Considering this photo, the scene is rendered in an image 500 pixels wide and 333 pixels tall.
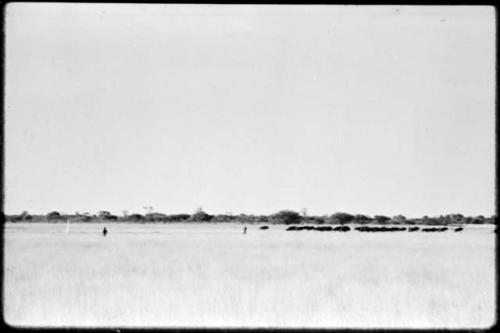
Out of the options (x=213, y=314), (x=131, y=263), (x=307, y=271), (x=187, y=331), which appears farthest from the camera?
(x=131, y=263)

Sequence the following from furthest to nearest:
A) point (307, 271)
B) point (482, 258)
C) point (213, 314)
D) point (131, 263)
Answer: point (482, 258), point (131, 263), point (307, 271), point (213, 314)

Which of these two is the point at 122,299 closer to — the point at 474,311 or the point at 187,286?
the point at 187,286

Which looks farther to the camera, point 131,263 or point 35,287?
point 131,263

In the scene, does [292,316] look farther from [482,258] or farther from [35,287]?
[482,258]

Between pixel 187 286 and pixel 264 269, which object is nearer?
pixel 187 286

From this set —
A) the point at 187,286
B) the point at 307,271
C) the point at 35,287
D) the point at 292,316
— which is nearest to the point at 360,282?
the point at 307,271

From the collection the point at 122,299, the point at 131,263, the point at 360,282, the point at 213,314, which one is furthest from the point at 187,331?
the point at 131,263

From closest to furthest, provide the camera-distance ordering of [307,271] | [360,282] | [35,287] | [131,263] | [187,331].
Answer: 1. [187,331]
2. [35,287]
3. [360,282]
4. [307,271]
5. [131,263]

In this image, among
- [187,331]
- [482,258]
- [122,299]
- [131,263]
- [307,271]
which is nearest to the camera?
[187,331]
